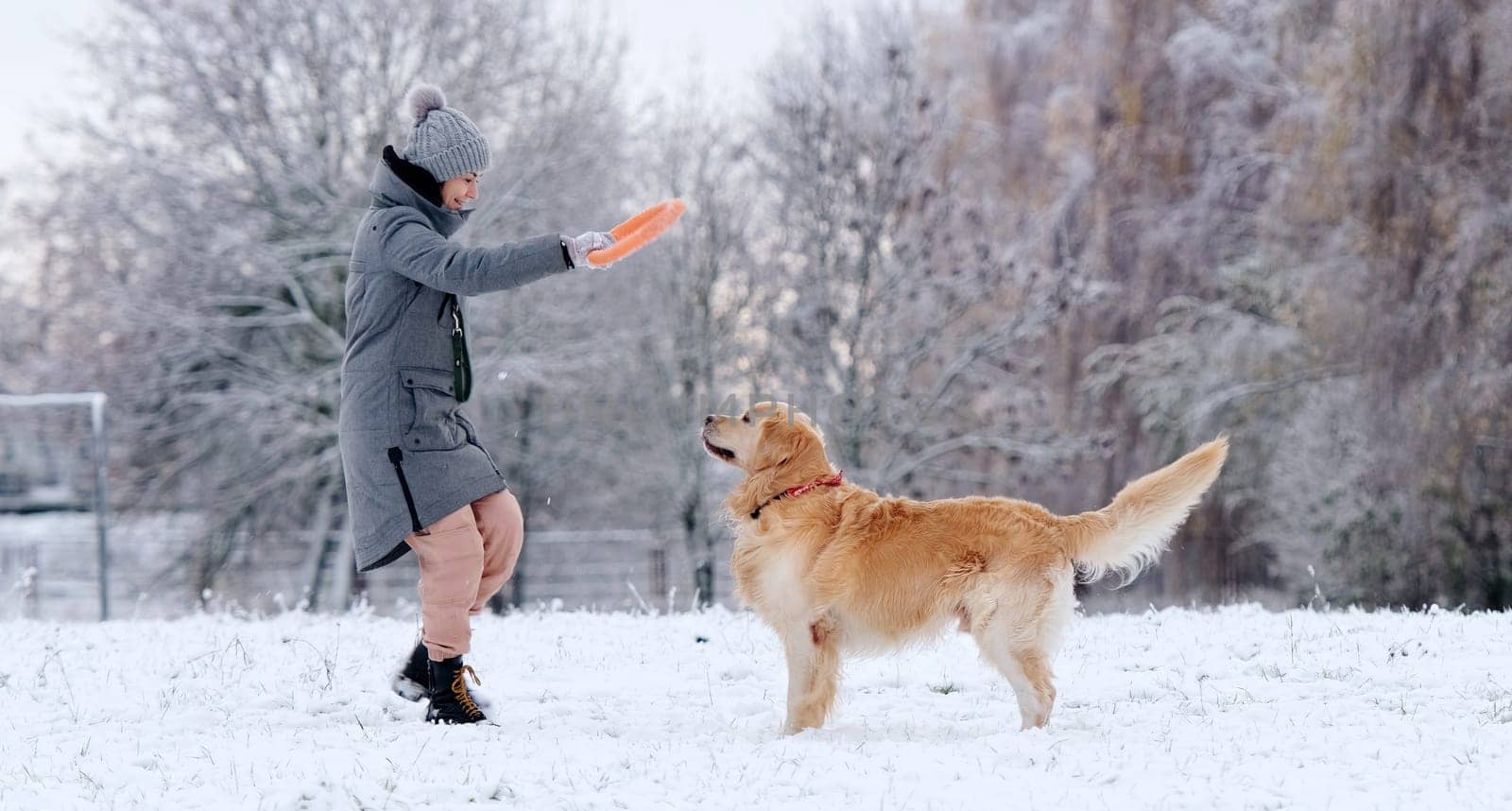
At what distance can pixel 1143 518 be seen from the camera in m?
4.86

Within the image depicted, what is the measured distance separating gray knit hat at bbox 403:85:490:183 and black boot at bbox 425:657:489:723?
184 cm

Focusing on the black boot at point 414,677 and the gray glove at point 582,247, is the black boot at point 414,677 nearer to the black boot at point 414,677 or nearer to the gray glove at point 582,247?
the black boot at point 414,677

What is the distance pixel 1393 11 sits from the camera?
14.3 meters

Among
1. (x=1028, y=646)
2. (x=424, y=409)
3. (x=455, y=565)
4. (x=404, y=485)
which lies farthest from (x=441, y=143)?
(x=1028, y=646)

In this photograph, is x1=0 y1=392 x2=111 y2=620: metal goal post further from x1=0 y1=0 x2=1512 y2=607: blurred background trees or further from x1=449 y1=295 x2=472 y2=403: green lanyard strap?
x1=449 y1=295 x2=472 y2=403: green lanyard strap

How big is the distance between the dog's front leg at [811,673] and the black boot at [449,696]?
1.20 m

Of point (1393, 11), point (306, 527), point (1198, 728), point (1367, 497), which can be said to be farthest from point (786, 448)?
point (306, 527)

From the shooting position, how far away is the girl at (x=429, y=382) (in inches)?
181

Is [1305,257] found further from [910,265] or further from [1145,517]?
[1145,517]

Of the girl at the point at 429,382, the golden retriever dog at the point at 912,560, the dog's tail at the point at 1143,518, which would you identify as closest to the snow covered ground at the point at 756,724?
the golden retriever dog at the point at 912,560

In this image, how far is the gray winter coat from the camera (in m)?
4.56

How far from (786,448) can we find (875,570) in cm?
60

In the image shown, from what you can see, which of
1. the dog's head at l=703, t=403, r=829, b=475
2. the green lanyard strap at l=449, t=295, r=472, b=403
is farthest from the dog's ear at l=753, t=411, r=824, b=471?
the green lanyard strap at l=449, t=295, r=472, b=403

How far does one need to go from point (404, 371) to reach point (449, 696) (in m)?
1.23
